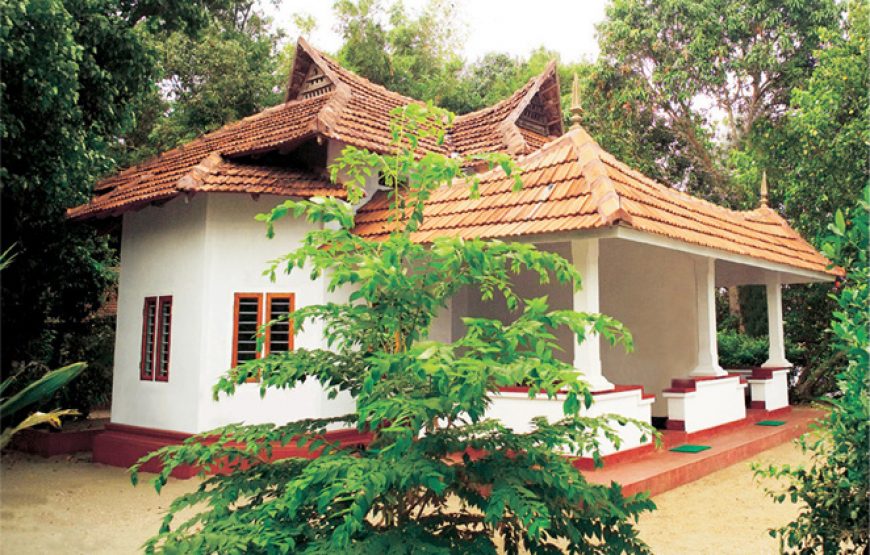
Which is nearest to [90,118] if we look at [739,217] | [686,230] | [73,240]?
[73,240]

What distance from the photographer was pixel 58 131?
868 cm

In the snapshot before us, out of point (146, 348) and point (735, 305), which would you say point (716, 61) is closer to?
point (735, 305)

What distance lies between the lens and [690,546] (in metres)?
5.48

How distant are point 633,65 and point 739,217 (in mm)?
8461

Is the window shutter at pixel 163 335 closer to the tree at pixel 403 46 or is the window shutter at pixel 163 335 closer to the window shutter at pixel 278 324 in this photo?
the window shutter at pixel 278 324

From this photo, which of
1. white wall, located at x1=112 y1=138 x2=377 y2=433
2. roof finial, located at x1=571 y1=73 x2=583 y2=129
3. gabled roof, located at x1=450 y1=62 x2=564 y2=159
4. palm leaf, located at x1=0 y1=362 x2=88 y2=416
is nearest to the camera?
palm leaf, located at x1=0 y1=362 x2=88 y2=416

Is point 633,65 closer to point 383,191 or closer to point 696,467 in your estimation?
point 383,191

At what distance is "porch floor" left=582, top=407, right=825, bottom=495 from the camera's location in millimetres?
6828

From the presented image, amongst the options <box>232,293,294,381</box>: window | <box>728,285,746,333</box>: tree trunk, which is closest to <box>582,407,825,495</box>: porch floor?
<box>232,293,294,381</box>: window

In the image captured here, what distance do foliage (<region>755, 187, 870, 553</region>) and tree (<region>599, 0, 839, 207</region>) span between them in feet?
43.4

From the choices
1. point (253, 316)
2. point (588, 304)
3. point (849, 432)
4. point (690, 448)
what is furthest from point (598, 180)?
point (253, 316)

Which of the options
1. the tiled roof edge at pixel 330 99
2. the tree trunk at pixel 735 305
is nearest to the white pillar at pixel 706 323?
the tiled roof edge at pixel 330 99

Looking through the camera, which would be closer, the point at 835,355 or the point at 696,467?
the point at 696,467

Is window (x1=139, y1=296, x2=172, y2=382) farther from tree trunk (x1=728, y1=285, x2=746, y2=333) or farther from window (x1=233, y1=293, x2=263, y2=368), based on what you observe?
tree trunk (x1=728, y1=285, x2=746, y2=333)
